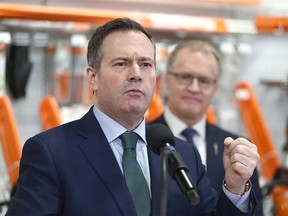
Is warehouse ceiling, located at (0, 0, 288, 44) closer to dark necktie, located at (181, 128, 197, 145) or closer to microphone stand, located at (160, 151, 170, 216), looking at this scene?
dark necktie, located at (181, 128, 197, 145)

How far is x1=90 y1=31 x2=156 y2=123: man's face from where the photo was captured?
1.76m

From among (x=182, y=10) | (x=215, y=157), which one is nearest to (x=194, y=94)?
(x=215, y=157)

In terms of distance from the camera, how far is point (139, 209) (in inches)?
66.9

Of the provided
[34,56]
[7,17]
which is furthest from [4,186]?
[7,17]

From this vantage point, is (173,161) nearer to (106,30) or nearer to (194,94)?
(106,30)

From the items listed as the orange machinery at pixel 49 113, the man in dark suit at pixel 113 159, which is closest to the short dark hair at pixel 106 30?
the man in dark suit at pixel 113 159

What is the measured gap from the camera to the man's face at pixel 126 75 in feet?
5.78

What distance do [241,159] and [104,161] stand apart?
433 millimetres

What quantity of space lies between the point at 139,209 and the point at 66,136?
0.34 meters

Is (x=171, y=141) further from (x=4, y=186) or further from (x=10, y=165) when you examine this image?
(x=4, y=186)

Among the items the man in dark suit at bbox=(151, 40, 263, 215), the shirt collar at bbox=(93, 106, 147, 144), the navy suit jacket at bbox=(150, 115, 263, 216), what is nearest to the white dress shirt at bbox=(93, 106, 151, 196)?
the shirt collar at bbox=(93, 106, 147, 144)

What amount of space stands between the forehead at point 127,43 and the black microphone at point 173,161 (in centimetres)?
33

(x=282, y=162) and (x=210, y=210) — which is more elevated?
(x=210, y=210)

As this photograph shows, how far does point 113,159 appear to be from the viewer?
173 centimetres
